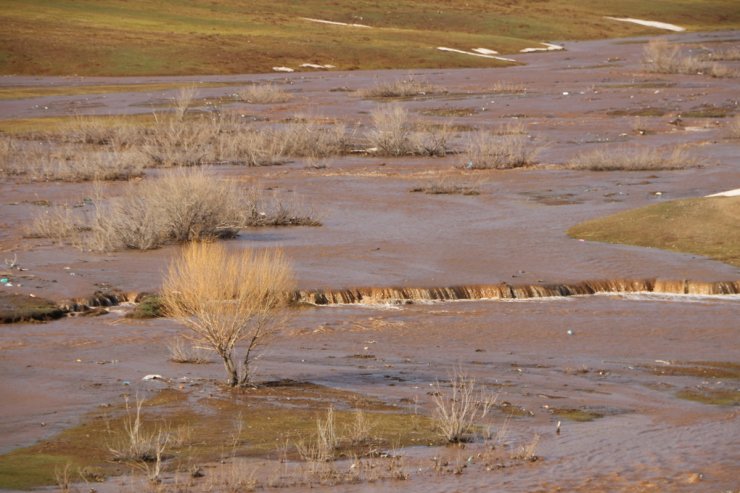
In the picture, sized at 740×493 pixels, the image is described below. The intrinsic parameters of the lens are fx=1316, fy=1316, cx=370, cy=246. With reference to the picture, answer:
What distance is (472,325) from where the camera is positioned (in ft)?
51.6

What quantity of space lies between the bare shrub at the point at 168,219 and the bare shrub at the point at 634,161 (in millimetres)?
10305

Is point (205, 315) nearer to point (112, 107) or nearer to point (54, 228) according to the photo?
point (54, 228)

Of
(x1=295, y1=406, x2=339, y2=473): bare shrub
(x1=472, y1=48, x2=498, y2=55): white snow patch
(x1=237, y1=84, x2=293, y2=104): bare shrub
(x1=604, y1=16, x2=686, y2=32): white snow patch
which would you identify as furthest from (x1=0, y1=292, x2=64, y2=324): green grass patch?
(x1=604, y1=16, x2=686, y2=32): white snow patch

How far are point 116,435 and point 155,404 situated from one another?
1.08m

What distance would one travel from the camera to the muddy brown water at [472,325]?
1032cm

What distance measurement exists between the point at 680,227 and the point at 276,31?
57.5 m

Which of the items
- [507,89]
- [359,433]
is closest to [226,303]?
[359,433]

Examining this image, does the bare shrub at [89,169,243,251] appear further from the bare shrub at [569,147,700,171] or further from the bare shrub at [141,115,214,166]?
the bare shrub at [569,147,700,171]

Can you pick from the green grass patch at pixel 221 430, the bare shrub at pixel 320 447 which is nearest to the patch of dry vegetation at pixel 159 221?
the green grass patch at pixel 221 430

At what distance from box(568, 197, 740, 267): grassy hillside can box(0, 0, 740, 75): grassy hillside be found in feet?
140

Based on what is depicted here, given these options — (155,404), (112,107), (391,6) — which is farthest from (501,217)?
(391,6)

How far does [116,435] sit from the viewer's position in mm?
10359

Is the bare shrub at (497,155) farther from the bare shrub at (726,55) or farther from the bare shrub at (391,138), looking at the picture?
the bare shrub at (726,55)

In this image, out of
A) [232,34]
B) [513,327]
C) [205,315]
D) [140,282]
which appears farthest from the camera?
[232,34]
